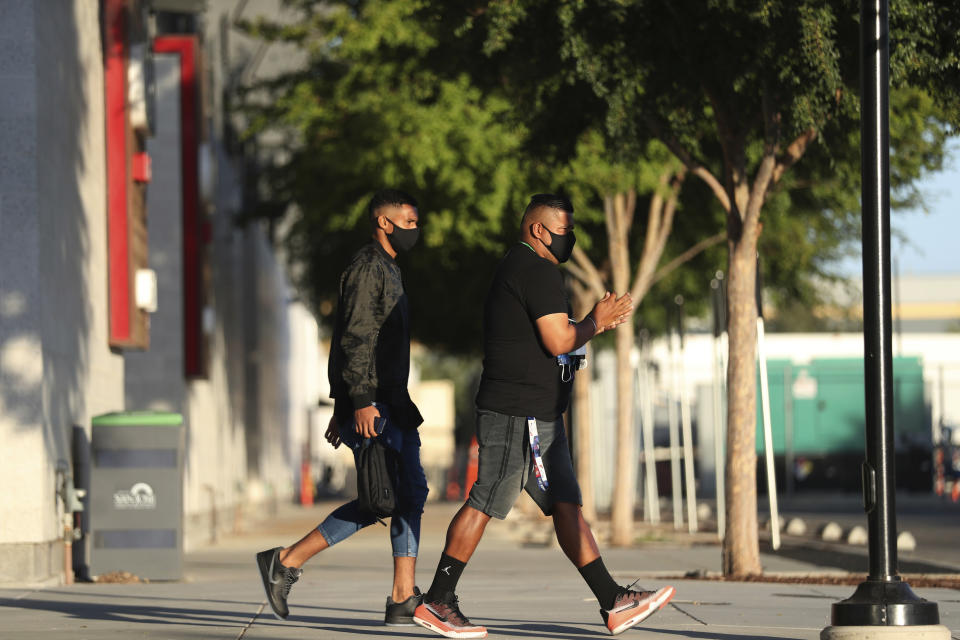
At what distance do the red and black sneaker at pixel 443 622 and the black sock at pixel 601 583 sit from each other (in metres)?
0.51

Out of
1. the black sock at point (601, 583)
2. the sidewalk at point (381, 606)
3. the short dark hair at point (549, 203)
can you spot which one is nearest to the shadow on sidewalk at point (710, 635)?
the sidewalk at point (381, 606)

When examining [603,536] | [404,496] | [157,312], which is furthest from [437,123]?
[404,496]

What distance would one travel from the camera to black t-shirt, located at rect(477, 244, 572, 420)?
7.23m

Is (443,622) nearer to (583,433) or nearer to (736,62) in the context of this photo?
(736,62)

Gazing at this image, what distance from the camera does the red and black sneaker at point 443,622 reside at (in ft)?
23.5

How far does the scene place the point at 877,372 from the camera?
7035mm

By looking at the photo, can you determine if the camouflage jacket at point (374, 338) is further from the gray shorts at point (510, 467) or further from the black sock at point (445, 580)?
the black sock at point (445, 580)

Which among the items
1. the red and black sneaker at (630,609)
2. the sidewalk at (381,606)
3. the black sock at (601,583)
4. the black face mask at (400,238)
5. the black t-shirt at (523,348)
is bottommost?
the sidewalk at (381,606)

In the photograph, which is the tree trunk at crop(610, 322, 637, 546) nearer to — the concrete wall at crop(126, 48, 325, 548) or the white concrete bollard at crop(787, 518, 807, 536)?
the white concrete bollard at crop(787, 518, 807, 536)

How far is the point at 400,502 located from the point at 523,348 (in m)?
1.00

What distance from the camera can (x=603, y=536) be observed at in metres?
21.9

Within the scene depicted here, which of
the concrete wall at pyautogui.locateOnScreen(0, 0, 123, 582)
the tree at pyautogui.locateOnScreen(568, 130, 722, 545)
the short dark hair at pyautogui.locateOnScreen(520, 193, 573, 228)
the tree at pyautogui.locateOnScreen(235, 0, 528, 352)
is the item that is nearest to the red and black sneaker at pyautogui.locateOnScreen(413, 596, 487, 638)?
the short dark hair at pyautogui.locateOnScreen(520, 193, 573, 228)

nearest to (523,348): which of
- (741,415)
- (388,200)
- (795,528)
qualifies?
(388,200)

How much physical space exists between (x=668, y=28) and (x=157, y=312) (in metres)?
9.50
